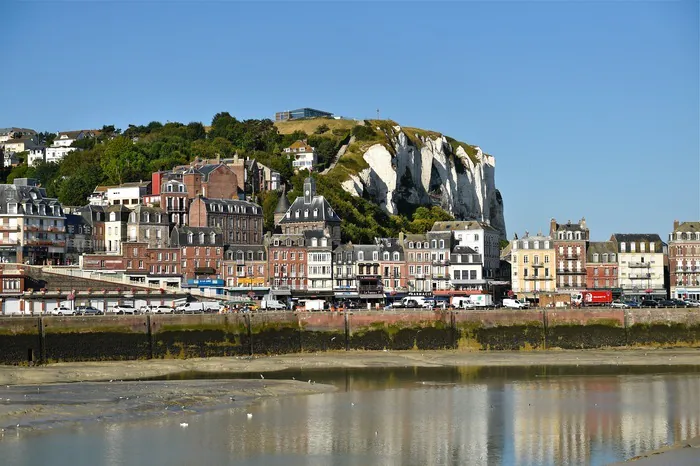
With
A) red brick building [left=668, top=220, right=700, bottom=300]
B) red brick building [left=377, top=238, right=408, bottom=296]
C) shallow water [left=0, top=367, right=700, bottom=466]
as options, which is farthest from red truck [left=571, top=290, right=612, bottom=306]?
shallow water [left=0, top=367, right=700, bottom=466]

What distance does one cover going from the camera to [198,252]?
88.8m

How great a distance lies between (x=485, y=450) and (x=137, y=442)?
11.5m

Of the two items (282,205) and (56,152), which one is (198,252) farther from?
(56,152)

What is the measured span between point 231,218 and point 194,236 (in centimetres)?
719

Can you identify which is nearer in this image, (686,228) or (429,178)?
(686,228)

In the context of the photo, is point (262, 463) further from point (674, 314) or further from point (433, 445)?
point (674, 314)

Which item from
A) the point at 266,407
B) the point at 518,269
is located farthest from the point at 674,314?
the point at 266,407

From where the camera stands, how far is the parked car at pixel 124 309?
66500 millimetres

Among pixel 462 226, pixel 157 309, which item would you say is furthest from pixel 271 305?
pixel 462 226

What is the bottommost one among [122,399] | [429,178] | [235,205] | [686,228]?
[122,399]

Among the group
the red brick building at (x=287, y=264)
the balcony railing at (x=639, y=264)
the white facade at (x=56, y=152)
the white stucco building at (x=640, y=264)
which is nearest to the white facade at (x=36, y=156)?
the white facade at (x=56, y=152)

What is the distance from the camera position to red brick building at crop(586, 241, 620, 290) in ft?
310

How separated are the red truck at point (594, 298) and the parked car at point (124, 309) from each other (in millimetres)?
33173

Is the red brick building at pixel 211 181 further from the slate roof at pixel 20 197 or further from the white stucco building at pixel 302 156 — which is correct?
the white stucco building at pixel 302 156
